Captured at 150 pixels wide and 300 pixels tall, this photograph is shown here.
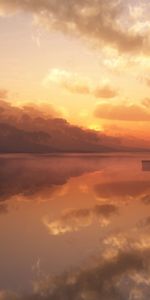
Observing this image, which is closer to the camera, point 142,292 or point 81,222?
point 142,292

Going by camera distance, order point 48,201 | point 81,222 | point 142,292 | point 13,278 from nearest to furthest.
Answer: point 142,292
point 13,278
point 81,222
point 48,201

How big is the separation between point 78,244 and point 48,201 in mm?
15327

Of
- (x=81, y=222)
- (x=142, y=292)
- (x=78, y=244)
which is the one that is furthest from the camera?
(x=81, y=222)

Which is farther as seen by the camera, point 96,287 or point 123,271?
point 123,271

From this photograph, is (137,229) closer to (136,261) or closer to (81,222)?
(81,222)

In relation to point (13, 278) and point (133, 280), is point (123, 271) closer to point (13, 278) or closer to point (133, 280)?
point (133, 280)

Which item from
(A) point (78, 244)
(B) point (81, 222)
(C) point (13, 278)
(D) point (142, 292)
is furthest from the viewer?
(B) point (81, 222)

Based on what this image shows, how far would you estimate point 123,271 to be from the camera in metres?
16.5

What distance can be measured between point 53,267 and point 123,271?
296 cm

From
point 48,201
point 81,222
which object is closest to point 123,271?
point 81,222

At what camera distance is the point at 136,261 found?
58.5ft

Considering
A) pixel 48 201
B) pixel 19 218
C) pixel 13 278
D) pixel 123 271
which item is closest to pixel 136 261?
pixel 123 271

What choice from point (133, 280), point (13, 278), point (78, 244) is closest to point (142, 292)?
point (133, 280)

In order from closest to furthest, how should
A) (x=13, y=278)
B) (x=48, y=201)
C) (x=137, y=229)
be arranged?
(x=13, y=278)
(x=137, y=229)
(x=48, y=201)
